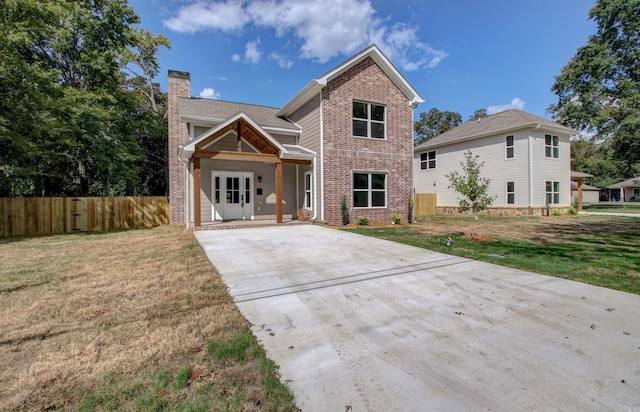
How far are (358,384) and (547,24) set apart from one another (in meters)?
18.0

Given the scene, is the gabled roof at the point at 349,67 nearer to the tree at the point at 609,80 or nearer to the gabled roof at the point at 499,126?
the gabled roof at the point at 499,126

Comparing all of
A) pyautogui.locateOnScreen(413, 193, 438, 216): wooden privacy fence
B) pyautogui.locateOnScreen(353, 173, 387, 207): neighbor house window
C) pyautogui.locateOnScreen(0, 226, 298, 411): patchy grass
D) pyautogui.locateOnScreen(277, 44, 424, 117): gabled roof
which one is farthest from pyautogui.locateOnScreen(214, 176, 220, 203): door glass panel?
pyautogui.locateOnScreen(413, 193, 438, 216): wooden privacy fence

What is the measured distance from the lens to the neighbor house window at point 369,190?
541 inches

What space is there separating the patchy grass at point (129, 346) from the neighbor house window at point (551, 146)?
2306 cm

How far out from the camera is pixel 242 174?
14109 millimetres

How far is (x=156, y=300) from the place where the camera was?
408 centimetres

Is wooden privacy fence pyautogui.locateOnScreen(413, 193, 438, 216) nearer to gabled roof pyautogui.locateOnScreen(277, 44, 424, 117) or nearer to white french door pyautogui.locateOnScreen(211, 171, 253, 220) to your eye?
gabled roof pyautogui.locateOnScreen(277, 44, 424, 117)

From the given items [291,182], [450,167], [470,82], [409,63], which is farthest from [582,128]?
[291,182]

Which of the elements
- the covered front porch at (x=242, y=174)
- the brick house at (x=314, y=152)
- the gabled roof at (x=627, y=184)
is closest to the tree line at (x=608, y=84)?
the brick house at (x=314, y=152)

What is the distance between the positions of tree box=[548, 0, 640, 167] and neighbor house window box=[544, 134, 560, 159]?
7.39m

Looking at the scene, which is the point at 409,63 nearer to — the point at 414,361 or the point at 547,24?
the point at 547,24

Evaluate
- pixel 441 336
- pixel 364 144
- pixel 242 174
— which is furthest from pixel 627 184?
pixel 441 336

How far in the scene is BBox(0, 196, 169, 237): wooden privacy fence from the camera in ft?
39.0

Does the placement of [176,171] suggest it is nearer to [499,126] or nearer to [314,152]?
[314,152]
